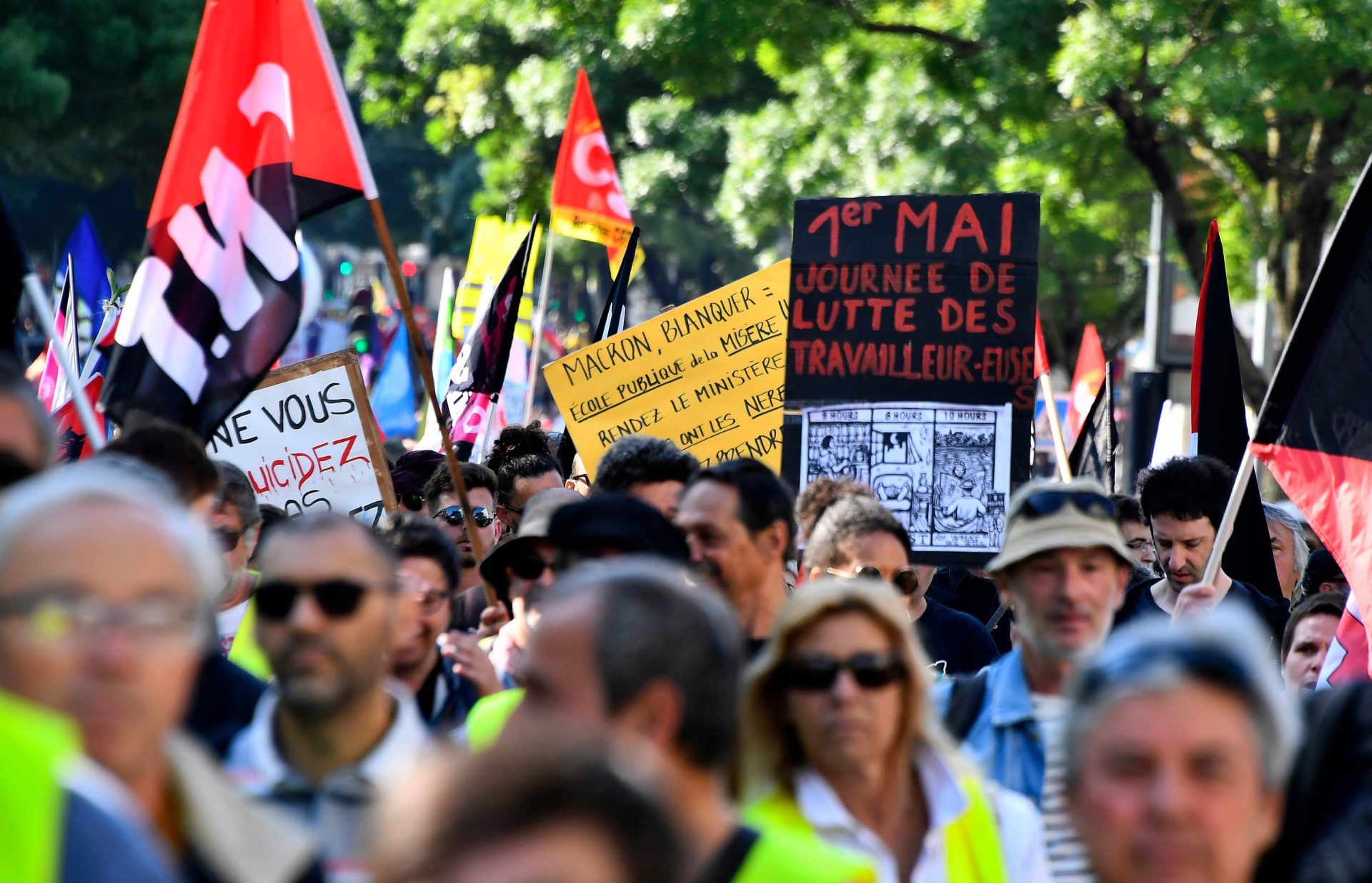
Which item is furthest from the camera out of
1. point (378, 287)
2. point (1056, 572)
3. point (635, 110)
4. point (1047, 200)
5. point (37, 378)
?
point (378, 287)

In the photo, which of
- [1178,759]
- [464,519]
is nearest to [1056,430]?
[464,519]

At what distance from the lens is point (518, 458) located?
7.59 metres

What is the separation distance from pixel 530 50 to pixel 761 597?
73.9 ft

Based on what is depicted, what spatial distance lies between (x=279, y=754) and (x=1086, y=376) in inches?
421

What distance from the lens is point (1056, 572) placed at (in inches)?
165

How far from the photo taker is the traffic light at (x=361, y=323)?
77.5 ft

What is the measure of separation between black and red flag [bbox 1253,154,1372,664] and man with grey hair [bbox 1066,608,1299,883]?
9.39ft

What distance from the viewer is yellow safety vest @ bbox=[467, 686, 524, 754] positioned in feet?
11.4

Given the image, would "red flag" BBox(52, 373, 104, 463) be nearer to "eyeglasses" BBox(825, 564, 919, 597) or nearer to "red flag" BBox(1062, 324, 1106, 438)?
"eyeglasses" BBox(825, 564, 919, 597)

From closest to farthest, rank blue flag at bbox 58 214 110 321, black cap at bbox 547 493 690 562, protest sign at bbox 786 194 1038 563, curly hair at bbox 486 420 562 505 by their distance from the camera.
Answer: black cap at bbox 547 493 690 562 → protest sign at bbox 786 194 1038 563 → curly hair at bbox 486 420 562 505 → blue flag at bbox 58 214 110 321

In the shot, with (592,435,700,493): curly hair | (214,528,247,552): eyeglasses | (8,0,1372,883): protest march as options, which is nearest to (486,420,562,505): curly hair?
(8,0,1372,883): protest march

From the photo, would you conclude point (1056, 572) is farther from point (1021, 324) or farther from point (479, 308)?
point (479, 308)

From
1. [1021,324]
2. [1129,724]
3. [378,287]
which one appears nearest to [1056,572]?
[1129,724]

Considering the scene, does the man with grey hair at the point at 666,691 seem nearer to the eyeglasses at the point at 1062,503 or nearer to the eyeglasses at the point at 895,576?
the eyeglasses at the point at 1062,503
